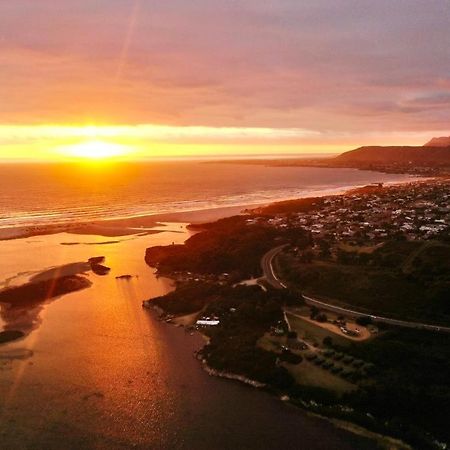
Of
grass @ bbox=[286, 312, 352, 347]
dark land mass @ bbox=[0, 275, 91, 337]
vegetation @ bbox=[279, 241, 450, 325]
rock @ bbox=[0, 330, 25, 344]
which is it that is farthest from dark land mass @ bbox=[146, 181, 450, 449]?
rock @ bbox=[0, 330, 25, 344]

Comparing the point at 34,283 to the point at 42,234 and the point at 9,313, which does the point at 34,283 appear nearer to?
the point at 9,313

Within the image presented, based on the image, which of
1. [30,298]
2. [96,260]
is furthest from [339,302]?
[96,260]

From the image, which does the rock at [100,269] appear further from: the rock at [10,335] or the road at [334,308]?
the road at [334,308]

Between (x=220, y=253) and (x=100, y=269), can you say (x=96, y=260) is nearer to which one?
(x=100, y=269)

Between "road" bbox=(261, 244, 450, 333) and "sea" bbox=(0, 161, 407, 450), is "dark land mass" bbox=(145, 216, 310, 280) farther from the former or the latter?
"sea" bbox=(0, 161, 407, 450)

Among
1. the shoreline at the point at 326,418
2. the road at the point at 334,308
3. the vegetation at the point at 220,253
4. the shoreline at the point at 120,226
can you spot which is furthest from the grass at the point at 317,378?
the shoreline at the point at 120,226

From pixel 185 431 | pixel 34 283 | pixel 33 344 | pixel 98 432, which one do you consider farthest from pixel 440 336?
pixel 34 283
